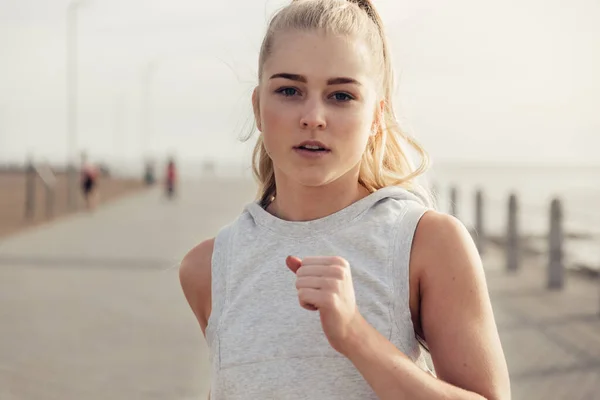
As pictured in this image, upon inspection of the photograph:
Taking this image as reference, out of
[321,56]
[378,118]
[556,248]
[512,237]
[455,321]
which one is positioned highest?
[321,56]

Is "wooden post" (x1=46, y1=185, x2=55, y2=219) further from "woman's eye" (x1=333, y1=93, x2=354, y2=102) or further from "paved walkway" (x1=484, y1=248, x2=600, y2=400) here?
"woman's eye" (x1=333, y1=93, x2=354, y2=102)

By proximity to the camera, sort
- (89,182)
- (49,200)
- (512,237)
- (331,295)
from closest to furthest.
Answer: (331,295) < (512,237) < (49,200) < (89,182)

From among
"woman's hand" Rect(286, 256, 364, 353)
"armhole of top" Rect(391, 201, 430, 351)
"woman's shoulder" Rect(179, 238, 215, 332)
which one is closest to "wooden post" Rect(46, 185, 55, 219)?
"woman's shoulder" Rect(179, 238, 215, 332)

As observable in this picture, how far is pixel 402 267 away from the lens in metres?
2.14

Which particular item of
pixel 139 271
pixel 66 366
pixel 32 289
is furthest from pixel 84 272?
pixel 66 366

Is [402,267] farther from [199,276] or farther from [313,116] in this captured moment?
[199,276]

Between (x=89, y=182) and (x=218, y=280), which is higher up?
(x=218, y=280)

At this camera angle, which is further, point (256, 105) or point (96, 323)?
point (96, 323)

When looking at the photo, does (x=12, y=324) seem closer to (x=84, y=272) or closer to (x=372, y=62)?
(x=84, y=272)

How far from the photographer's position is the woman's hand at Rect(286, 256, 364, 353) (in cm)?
192

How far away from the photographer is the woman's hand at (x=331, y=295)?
6.30 ft

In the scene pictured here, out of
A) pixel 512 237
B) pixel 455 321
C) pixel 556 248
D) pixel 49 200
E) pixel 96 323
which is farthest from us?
pixel 49 200

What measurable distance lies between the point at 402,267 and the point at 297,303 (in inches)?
9.3

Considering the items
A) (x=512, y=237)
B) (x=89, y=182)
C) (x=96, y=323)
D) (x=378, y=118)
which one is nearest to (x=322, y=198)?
(x=378, y=118)
